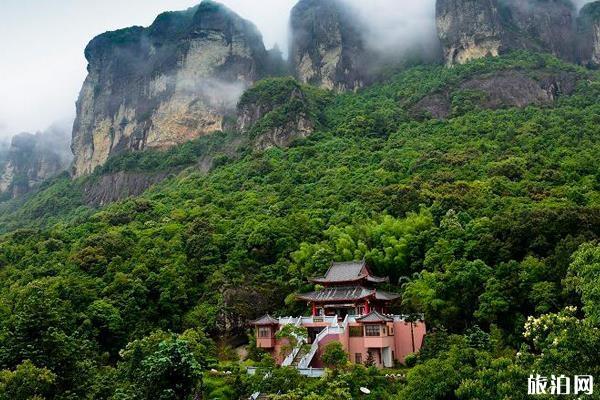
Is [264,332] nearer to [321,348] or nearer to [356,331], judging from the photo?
[321,348]

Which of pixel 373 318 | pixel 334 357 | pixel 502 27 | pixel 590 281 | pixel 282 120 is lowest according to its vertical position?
pixel 334 357

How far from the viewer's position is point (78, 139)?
9650cm

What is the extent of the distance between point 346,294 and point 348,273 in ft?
4.91

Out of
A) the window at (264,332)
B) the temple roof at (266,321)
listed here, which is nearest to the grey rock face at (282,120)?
the temple roof at (266,321)

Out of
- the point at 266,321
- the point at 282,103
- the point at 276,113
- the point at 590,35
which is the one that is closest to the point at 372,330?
the point at 266,321

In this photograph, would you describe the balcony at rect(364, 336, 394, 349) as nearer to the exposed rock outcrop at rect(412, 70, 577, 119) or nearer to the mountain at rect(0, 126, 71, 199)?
the exposed rock outcrop at rect(412, 70, 577, 119)

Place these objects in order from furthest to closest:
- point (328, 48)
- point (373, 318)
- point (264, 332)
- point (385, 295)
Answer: point (328, 48) → point (385, 295) → point (264, 332) → point (373, 318)

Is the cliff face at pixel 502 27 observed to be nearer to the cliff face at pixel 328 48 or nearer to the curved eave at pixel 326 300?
the cliff face at pixel 328 48

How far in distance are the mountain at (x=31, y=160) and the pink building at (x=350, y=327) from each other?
89825 millimetres

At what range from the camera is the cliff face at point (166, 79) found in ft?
271

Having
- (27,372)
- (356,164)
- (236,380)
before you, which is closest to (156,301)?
(236,380)

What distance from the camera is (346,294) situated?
29031mm

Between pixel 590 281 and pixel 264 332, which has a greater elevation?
pixel 590 281

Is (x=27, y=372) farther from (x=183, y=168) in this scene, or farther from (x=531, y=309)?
(x=183, y=168)
